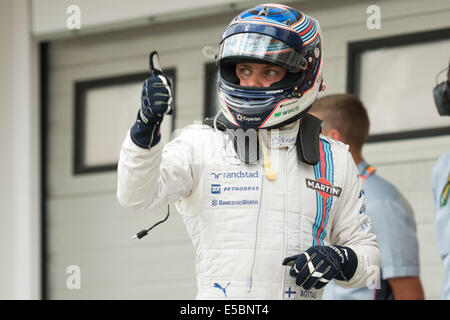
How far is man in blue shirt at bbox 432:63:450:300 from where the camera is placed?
4164 mm

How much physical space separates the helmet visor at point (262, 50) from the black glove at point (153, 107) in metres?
0.39

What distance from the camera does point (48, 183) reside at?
6.89m

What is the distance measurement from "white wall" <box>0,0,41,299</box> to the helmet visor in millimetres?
3868

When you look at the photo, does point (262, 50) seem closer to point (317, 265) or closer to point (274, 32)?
point (274, 32)

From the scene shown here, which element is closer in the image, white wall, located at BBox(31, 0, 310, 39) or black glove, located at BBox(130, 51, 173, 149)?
black glove, located at BBox(130, 51, 173, 149)

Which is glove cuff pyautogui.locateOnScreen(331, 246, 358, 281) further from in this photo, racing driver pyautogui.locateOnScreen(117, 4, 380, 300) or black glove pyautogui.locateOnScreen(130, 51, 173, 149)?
black glove pyautogui.locateOnScreen(130, 51, 173, 149)

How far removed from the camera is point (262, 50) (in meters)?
3.12

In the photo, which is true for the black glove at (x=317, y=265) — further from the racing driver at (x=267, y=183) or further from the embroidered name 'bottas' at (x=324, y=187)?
the embroidered name 'bottas' at (x=324, y=187)

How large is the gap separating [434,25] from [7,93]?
305cm

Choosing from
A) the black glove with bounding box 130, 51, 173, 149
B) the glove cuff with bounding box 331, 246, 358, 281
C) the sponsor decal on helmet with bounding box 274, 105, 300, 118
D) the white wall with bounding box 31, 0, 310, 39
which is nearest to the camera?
the black glove with bounding box 130, 51, 173, 149

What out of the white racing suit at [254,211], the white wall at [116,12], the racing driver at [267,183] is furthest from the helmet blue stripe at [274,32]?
the white wall at [116,12]

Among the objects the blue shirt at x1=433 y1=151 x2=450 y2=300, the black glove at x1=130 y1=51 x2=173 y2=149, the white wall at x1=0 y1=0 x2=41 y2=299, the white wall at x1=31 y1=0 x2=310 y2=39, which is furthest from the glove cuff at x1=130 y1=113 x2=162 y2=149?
the white wall at x1=0 y1=0 x2=41 y2=299

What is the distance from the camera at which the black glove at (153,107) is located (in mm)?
2730

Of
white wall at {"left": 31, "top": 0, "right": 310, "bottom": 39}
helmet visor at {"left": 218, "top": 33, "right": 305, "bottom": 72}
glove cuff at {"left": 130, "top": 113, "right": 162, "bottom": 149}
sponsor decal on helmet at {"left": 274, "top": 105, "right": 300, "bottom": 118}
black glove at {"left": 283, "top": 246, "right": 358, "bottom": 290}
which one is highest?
white wall at {"left": 31, "top": 0, "right": 310, "bottom": 39}
